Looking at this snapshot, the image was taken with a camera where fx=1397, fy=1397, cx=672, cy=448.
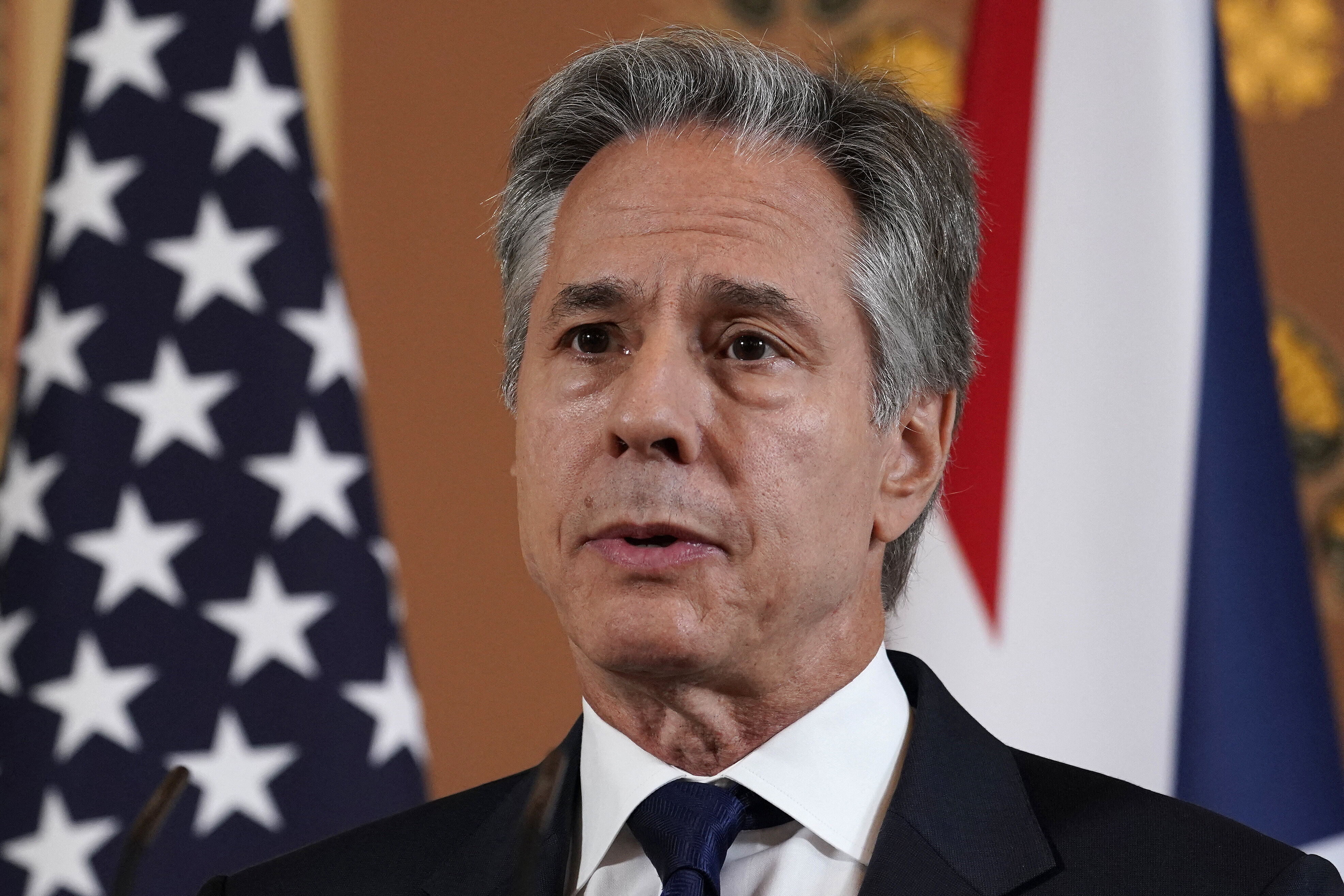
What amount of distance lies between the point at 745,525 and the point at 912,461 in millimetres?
332

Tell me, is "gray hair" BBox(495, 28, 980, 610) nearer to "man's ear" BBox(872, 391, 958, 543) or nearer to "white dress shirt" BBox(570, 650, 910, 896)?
"man's ear" BBox(872, 391, 958, 543)

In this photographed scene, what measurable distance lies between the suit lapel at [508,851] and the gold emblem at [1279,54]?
6.57 feet

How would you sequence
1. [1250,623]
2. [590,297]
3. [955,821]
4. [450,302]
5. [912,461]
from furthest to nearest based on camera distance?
[450,302] < [1250,623] < [912,461] < [590,297] < [955,821]

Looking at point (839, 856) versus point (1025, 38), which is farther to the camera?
point (1025, 38)

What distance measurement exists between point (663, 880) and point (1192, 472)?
62.9 inches

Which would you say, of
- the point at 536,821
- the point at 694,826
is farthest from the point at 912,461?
the point at 536,821

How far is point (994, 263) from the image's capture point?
8.82 feet

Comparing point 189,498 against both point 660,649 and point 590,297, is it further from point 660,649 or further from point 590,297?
point 660,649

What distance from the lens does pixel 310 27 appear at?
9.50ft

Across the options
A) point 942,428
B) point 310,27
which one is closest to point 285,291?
point 310,27

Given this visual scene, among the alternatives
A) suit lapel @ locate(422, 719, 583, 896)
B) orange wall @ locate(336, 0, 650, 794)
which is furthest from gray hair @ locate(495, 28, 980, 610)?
orange wall @ locate(336, 0, 650, 794)

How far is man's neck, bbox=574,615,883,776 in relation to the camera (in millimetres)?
1459

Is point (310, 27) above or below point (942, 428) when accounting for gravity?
above

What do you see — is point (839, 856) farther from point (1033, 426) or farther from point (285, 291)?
point (285, 291)
